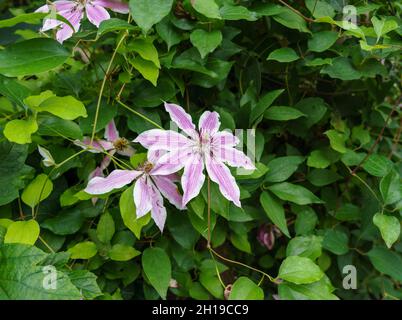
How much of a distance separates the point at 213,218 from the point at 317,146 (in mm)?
349

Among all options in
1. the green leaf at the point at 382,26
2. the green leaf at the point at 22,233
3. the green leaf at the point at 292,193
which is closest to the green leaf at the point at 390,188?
the green leaf at the point at 292,193

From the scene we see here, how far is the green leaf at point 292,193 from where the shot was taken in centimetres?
73

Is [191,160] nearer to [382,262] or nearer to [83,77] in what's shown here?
[83,77]

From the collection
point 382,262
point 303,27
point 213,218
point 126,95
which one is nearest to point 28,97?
point 126,95

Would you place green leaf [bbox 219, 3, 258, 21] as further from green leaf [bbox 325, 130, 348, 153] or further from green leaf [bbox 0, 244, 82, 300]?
green leaf [bbox 0, 244, 82, 300]

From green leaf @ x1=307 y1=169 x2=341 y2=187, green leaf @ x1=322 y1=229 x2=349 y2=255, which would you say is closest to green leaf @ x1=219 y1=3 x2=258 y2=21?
green leaf @ x1=307 y1=169 x2=341 y2=187

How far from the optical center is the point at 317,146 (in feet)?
2.88

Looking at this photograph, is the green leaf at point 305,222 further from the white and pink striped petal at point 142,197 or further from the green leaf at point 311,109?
the white and pink striped petal at point 142,197

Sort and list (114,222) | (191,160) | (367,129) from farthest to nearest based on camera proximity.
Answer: (367,129), (114,222), (191,160)

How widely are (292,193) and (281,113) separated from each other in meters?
0.14

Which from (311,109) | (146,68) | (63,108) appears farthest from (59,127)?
(311,109)

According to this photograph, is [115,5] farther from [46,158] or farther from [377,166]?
[377,166]

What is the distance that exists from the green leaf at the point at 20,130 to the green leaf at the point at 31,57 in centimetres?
7

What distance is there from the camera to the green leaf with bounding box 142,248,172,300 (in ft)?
2.11
